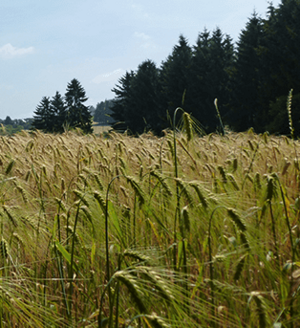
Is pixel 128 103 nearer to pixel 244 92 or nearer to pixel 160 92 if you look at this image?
pixel 160 92

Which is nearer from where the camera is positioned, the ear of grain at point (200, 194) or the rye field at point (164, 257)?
the rye field at point (164, 257)

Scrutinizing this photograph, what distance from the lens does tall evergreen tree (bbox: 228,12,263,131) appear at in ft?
90.8

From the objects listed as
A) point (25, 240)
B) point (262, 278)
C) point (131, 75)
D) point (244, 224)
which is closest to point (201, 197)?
point (244, 224)

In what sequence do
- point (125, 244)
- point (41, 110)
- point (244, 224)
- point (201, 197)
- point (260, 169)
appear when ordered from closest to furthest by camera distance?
1. point (244, 224)
2. point (201, 197)
3. point (125, 244)
4. point (260, 169)
5. point (41, 110)

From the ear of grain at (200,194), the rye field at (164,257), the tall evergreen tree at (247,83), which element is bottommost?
the rye field at (164,257)

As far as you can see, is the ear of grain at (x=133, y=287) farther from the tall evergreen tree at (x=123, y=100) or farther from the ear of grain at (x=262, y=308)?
the tall evergreen tree at (x=123, y=100)

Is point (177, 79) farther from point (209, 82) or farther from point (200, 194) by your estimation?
point (200, 194)

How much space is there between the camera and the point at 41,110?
196 ft

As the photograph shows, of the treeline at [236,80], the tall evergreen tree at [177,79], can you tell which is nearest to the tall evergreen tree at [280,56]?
the treeline at [236,80]

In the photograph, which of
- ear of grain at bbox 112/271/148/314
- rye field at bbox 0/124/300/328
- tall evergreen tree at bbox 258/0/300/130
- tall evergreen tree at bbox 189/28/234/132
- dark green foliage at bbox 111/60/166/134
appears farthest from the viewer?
dark green foliage at bbox 111/60/166/134

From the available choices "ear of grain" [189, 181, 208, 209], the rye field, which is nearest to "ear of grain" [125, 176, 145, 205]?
the rye field

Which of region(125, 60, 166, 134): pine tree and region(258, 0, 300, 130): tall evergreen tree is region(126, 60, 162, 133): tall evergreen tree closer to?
region(125, 60, 166, 134): pine tree

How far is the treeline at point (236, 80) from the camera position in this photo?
24.7 meters

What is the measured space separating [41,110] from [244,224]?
202ft
